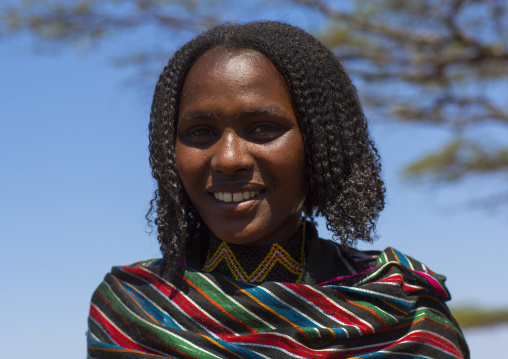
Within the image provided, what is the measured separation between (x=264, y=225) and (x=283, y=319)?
0.31 m

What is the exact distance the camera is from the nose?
2156mm

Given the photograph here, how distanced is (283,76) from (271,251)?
1.98 ft

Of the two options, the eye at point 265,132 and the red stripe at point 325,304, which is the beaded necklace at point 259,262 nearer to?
the red stripe at point 325,304

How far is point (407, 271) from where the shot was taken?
236cm

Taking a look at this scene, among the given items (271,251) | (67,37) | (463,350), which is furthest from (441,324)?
(67,37)

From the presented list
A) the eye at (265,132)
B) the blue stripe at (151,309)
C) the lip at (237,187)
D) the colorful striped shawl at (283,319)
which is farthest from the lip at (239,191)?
the blue stripe at (151,309)

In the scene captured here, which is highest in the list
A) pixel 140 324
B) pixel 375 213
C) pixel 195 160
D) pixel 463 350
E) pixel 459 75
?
pixel 459 75

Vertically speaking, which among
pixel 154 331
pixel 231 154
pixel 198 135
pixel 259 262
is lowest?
pixel 154 331

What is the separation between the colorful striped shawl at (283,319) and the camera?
7.17 feet

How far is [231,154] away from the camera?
2.16 metres

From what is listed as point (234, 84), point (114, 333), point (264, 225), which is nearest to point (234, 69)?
point (234, 84)

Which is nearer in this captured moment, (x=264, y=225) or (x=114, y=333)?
(x=264, y=225)

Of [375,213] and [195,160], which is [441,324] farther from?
[195,160]

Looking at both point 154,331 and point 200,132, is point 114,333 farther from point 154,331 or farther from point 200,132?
point 200,132
